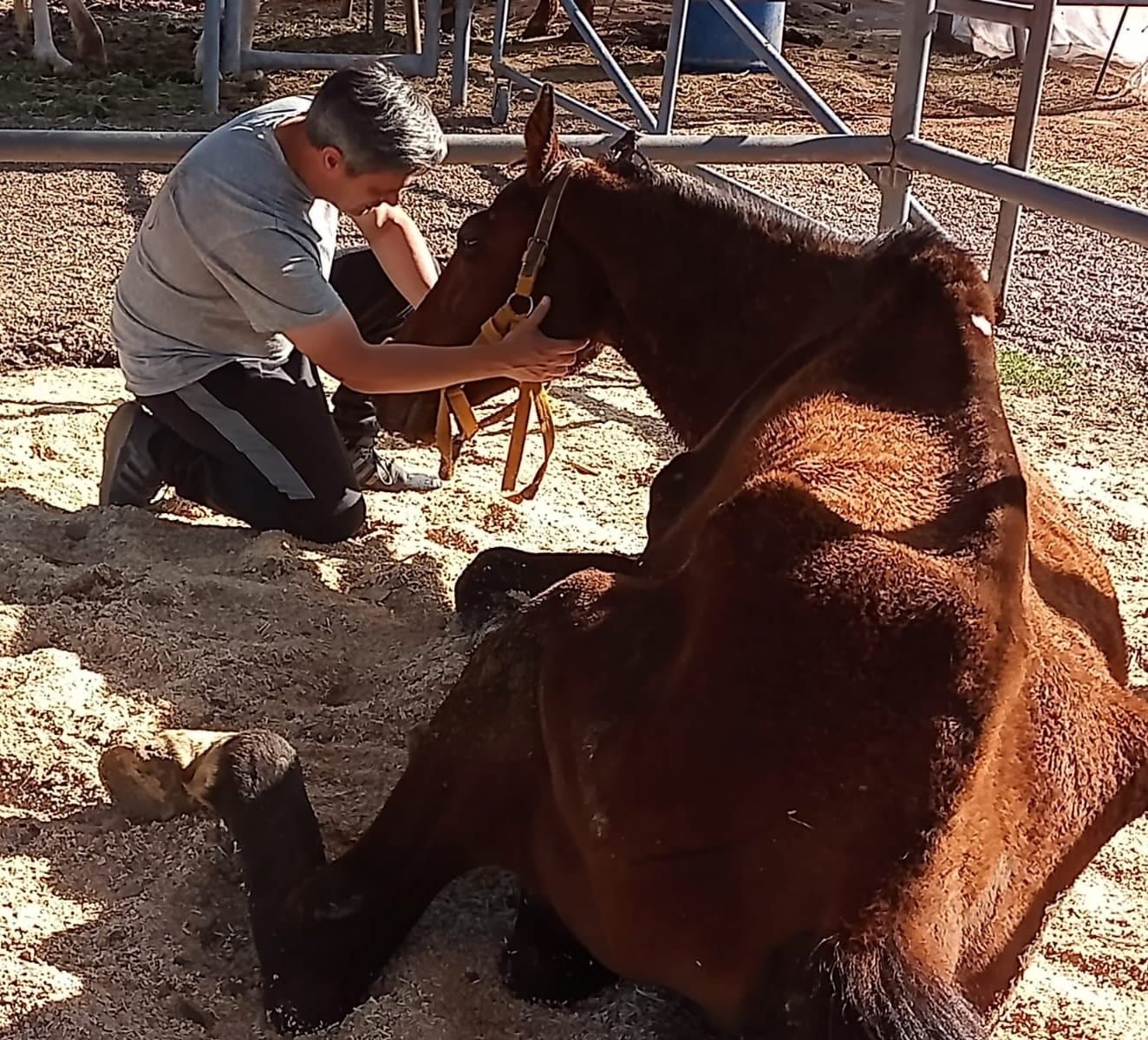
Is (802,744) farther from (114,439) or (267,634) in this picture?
(114,439)

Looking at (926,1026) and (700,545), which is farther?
(700,545)

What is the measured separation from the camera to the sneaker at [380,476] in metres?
4.45

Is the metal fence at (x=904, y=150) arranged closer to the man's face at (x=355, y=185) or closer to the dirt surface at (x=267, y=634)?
the man's face at (x=355, y=185)

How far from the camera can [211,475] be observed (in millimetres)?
4047

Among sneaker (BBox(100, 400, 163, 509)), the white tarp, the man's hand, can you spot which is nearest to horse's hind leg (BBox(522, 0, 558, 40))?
the white tarp

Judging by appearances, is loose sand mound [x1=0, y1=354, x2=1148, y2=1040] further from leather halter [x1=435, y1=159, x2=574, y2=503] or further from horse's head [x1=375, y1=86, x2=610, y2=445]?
horse's head [x1=375, y1=86, x2=610, y2=445]

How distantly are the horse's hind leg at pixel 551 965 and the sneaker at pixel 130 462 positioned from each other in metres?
2.20

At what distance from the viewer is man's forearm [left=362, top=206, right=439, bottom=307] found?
166 inches

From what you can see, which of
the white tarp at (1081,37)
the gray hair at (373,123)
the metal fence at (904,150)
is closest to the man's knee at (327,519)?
the gray hair at (373,123)

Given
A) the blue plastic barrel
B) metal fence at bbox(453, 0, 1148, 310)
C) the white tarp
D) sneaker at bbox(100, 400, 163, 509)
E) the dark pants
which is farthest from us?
the white tarp

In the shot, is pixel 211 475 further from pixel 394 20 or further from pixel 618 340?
pixel 394 20

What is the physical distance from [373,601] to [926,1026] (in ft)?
7.41

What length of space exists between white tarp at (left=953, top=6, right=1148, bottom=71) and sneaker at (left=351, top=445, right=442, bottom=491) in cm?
1229

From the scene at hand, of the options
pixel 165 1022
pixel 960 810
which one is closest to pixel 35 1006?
pixel 165 1022
